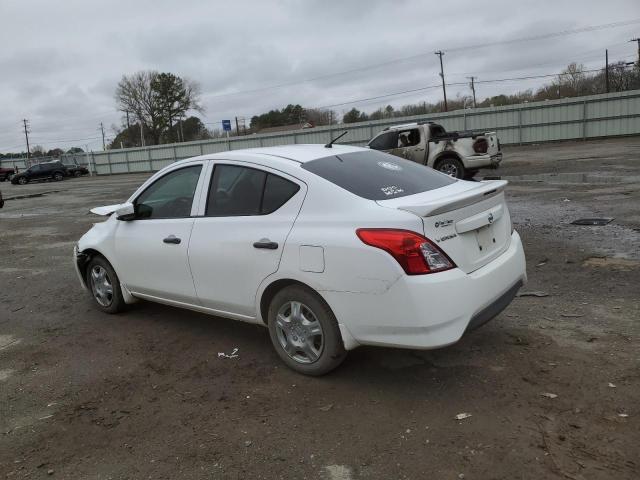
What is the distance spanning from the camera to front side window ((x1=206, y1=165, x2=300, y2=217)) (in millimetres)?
3916

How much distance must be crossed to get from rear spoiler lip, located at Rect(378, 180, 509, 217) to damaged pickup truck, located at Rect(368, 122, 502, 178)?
36.9 feet

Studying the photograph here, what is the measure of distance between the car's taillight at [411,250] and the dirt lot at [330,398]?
2.89 ft

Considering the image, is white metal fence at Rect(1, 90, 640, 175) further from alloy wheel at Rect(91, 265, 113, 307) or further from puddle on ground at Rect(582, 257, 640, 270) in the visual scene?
alloy wheel at Rect(91, 265, 113, 307)

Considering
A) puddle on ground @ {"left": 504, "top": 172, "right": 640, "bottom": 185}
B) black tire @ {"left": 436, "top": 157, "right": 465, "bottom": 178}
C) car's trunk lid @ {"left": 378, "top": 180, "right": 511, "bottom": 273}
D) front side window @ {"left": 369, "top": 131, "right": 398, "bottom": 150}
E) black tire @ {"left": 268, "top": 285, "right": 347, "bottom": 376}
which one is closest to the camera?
car's trunk lid @ {"left": 378, "top": 180, "right": 511, "bottom": 273}

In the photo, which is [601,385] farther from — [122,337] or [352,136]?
[352,136]

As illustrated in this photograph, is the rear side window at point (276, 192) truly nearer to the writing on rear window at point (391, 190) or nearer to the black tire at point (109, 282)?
the writing on rear window at point (391, 190)

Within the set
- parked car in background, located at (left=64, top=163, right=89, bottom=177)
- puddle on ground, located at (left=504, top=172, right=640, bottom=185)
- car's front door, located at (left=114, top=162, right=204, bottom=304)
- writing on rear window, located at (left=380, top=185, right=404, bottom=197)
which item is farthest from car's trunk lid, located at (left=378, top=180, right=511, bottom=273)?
parked car in background, located at (left=64, top=163, right=89, bottom=177)

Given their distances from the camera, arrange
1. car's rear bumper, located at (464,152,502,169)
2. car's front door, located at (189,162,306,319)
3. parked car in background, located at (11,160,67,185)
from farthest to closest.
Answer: parked car in background, located at (11,160,67,185) → car's rear bumper, located at (464,152,502,169) → car's front door, located at (189,162,306,319)

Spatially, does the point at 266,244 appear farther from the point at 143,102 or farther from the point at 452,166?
the point at 143,102

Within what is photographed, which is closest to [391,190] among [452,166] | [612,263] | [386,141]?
[612,263]

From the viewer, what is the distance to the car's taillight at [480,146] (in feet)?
48.1

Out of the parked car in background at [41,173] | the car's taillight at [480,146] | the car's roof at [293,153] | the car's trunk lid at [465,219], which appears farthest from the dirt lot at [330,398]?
the parked car in background at [41,173]

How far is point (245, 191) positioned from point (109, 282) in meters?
2.18

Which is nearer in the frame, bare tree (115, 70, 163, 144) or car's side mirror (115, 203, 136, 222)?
car's side mirror (115, 203, 136, 222)
